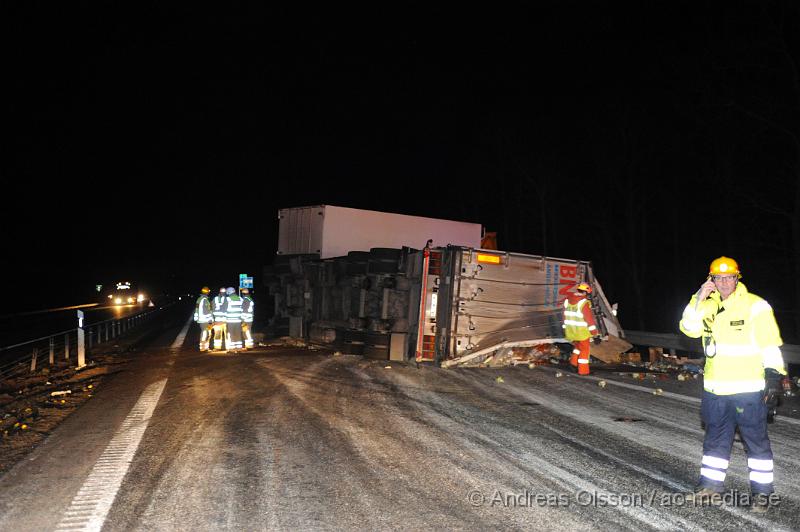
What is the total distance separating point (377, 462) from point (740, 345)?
2.99 m

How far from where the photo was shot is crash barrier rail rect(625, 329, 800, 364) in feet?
37.7

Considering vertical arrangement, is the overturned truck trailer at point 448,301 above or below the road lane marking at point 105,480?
above

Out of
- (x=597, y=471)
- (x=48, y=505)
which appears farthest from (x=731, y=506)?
(x=48, y=505)

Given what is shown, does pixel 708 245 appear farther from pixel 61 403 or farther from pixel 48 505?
pixel 48 505

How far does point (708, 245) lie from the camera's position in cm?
3528

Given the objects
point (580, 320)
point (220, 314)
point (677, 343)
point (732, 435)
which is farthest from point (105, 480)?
point (677, 343)

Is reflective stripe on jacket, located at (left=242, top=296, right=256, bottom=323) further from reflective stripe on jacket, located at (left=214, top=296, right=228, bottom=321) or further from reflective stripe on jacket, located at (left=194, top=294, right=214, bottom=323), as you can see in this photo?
reflective stripe on jacket, located at (left=194, top=294, right=214, bottom=323)

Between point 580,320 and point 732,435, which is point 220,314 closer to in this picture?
point 580,320

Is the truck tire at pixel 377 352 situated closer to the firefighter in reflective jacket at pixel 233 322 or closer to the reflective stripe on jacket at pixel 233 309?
the firefighter in reflective jacket at pixel 233 322

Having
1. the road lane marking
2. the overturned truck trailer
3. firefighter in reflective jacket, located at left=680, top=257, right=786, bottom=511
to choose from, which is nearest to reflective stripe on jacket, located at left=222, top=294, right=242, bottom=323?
the overturned truck trailer

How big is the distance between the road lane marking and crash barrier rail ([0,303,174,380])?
4.67 meters

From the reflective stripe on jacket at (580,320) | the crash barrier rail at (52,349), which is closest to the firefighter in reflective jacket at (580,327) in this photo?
the reflective stripe on jacket at (580,320)

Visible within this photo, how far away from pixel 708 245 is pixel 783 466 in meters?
32.6

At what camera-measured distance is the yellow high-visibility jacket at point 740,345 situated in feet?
15.2
